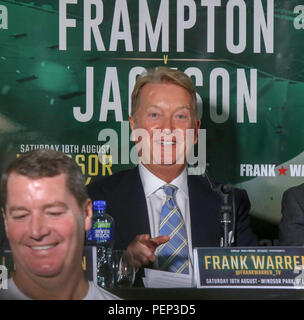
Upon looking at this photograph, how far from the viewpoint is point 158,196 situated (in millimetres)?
3578

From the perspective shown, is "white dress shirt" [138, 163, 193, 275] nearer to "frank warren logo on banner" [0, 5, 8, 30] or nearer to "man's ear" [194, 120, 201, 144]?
"man's ear" [194, 120, 201, 144]

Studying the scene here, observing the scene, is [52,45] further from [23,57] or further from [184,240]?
[184,240]

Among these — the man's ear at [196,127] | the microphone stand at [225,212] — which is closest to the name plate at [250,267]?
the microphone stand at [225,212]

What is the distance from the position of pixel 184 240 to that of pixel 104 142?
0.79 m

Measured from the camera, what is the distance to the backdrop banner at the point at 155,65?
3762mm

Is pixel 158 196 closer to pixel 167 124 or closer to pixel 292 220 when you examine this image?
pixel 167 124

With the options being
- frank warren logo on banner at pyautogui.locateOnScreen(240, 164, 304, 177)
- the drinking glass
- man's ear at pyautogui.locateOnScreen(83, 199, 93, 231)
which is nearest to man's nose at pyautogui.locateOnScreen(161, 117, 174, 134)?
frank warren logo on banner at pyautogui.locateOnScreen(240, 164, 304, 177)

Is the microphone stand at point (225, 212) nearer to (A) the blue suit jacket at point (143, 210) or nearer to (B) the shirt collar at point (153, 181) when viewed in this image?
(A) the blue suit jacket at point (143, 210)

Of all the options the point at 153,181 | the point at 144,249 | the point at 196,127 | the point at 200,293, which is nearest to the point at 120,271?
the point at 144,249

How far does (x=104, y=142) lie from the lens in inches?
149

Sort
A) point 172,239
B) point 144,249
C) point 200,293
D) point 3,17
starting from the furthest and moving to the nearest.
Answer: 1. point 3,17
2. point 172,239
3. point 144,249
4. point 200,293

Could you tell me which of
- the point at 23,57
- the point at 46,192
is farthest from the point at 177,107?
the point at 46,192

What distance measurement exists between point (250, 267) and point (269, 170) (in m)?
1.25
